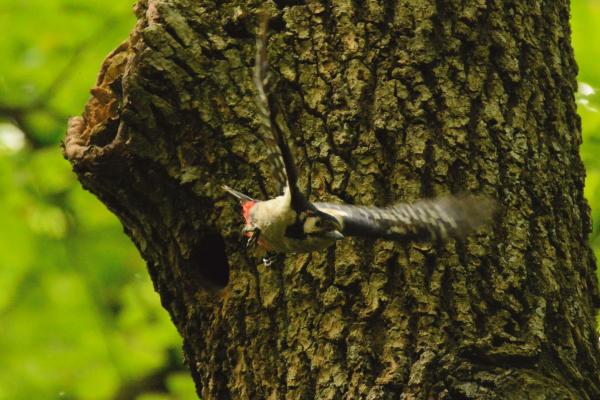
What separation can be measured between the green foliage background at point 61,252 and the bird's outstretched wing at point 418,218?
4.34 meters

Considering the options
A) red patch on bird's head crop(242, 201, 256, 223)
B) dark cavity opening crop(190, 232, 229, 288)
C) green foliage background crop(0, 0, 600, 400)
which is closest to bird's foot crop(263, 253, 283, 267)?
red patch on bird's head crop(242, 201, 256, 223)

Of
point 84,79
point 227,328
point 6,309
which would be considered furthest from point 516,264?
point 6,309

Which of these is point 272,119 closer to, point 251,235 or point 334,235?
point 334,235

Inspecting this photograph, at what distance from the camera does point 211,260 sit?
3.00 metres

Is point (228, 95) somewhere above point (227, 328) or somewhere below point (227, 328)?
above

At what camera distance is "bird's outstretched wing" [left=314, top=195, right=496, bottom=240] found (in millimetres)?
2439

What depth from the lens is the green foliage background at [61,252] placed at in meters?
6.69

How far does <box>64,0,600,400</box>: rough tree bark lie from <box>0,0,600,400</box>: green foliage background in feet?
12.6

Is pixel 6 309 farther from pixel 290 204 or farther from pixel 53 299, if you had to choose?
pixel 290 204

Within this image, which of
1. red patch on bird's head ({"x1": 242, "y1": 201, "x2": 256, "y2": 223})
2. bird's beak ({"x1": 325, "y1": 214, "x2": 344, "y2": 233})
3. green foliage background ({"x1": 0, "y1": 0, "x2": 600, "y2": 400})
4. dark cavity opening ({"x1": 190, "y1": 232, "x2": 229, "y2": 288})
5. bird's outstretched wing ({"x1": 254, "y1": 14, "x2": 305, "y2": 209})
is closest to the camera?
bird's outstretched wing ({"x1": 254, "y1": 14, "x2": 305, "y2": 209})

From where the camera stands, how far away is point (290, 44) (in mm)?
2918

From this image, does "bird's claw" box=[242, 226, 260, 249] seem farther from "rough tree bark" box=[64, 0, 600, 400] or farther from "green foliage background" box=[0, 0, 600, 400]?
"green foliage background" box=[0, 0, 600, 400]

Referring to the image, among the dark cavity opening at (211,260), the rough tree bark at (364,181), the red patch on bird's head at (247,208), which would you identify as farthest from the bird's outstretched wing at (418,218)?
the dark cavity opening at (211,260)

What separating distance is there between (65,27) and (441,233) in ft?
16.3
